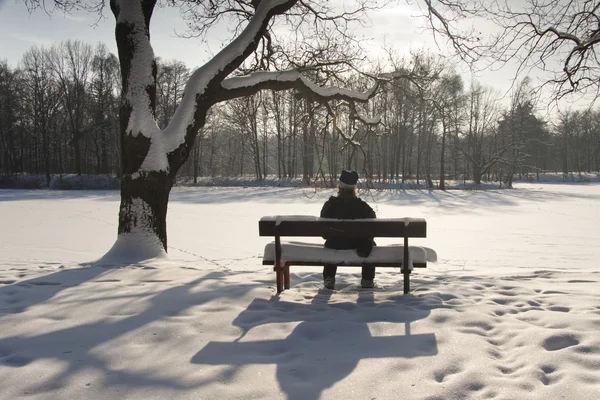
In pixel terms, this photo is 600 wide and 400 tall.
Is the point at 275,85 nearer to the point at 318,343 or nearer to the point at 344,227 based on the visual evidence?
the point at 344,227

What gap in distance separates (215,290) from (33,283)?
2.34m

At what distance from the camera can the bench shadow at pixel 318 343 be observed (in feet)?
9.55

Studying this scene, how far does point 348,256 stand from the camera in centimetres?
502

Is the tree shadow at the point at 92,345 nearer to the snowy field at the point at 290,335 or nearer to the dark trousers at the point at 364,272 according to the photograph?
the snowy field at the point at 290,335

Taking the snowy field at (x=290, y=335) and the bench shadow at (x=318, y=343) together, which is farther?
the bench shadow at (x=318, y=343)

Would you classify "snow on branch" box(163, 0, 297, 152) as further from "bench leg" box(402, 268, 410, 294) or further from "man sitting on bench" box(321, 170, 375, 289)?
"bench leg" box(402, 268, 410, 294)

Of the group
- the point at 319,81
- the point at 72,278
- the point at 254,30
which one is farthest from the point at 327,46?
the point at 72,278

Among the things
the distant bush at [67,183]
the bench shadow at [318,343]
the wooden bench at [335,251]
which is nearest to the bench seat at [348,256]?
the wooden bench at [335,251]

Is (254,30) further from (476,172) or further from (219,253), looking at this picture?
(476,172)

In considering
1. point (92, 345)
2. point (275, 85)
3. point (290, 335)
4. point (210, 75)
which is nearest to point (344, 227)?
point (290, 335)

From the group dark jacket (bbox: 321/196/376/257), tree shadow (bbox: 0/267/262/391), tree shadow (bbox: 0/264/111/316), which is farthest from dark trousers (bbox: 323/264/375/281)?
tree shadow (bbox: 0/264/111/316)

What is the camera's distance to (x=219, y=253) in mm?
10180

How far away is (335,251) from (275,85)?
371 centimetres

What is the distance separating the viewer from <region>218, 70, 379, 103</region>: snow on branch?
287 inches
